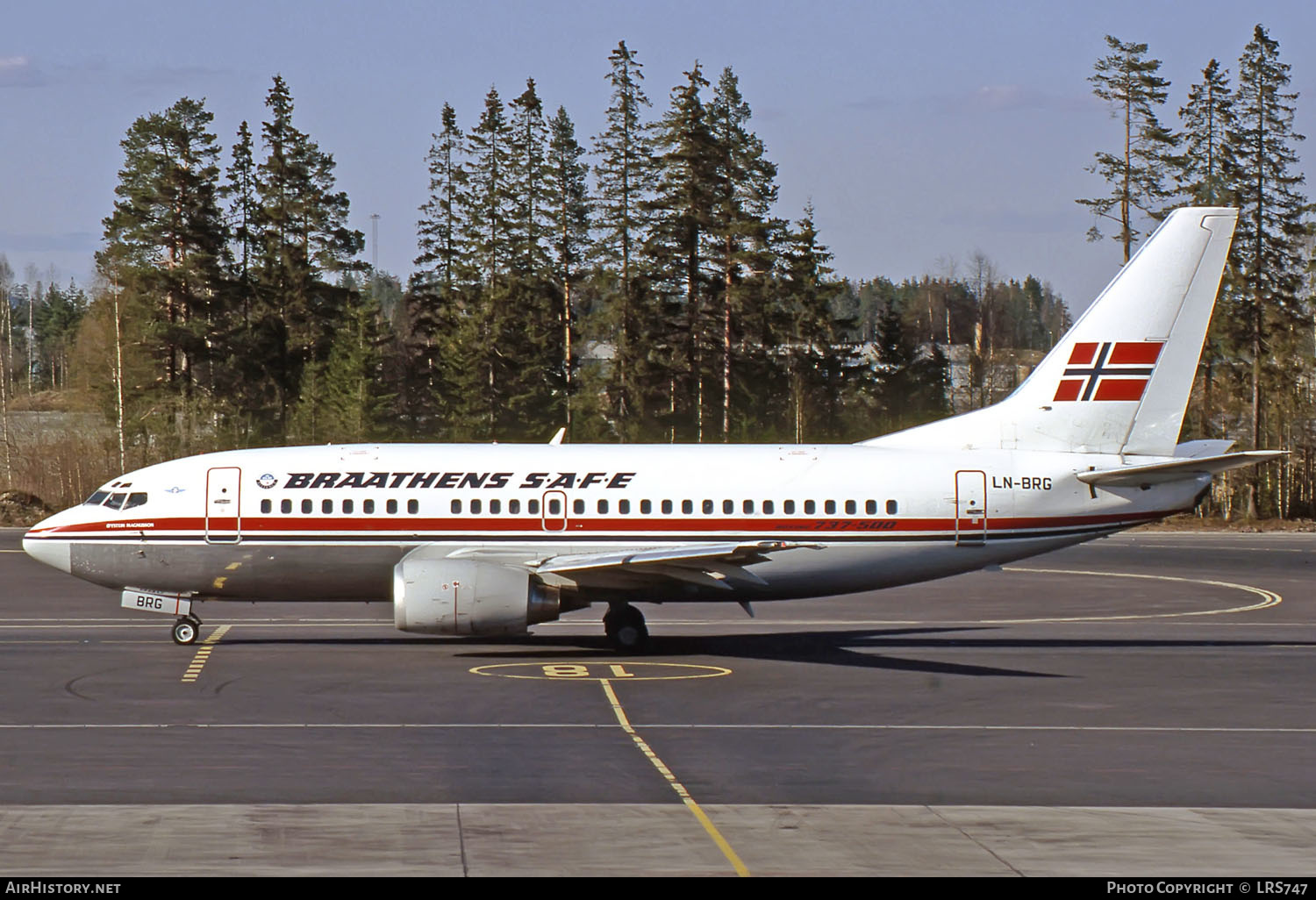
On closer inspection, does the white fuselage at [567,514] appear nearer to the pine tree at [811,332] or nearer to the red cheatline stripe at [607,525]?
the red cheatline stripe at [607,525]

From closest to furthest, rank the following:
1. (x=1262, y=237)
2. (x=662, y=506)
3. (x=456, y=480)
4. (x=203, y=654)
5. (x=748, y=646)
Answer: (x=203, y=654) → (x=456, y=480) → (x=662, y=506) → (x=748, y=646) → (x=1262, y=237)

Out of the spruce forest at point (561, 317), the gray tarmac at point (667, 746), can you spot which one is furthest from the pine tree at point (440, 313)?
the gray tarmac at point (667, 746)

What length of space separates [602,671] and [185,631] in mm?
9253

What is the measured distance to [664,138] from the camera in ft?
316

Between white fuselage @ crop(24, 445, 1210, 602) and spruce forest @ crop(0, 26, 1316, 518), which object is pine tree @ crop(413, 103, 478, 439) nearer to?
spruce forest @ crop(0, 26, 1316, 518)

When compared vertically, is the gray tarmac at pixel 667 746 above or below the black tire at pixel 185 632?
below

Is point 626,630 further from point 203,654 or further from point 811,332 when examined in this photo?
point 811,332

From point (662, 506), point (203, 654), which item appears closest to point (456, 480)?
point (662, 506)

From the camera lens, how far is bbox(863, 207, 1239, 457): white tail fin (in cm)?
3306

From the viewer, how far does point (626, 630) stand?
104ft

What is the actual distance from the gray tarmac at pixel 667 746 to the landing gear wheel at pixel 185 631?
65 centimetres

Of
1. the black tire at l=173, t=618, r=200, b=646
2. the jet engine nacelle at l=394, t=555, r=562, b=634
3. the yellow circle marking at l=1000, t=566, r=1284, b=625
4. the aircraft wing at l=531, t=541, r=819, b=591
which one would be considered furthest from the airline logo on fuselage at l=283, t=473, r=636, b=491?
the yellow circle marking at l=1000, t=566, r=1284, b=625

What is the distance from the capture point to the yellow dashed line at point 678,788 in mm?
14811

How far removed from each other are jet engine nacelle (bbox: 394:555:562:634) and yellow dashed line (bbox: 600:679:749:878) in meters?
2.98
